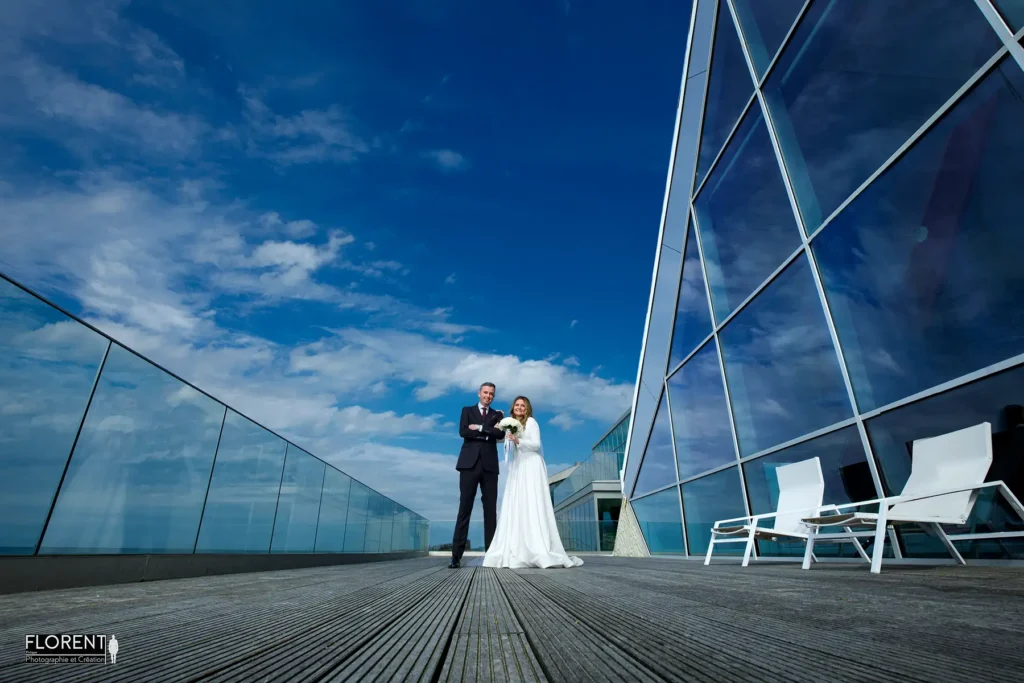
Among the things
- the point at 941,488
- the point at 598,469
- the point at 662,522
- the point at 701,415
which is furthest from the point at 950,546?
the point at 598,469

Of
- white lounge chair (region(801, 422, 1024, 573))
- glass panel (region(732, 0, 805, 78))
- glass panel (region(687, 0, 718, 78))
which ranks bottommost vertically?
white lounge chair (region(801, 422, 1024, 573))

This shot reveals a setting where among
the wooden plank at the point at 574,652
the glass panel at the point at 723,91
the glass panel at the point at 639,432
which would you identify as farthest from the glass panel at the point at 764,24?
the wooden plank at the point at 574,652

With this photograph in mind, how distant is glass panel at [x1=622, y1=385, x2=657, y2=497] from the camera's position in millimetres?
9617

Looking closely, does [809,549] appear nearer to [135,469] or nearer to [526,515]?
[526,515]

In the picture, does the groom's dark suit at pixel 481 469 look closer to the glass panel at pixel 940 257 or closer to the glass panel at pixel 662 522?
the glass panel at pixel 940 257

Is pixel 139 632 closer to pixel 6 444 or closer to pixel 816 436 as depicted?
pixel 6 444

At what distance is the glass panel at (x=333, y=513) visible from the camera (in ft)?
25.3

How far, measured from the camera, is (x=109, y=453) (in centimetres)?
347

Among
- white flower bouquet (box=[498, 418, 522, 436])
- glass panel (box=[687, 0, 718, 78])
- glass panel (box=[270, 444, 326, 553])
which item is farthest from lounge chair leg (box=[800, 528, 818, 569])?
glass panel (box=[687, 0, 718, 78])

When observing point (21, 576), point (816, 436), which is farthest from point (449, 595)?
point (816, 436)

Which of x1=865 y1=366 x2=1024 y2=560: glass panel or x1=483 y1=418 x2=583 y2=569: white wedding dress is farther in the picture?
x1=483 y1=418 x2=583 y2=569: white wedding dress

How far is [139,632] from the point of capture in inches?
49.3

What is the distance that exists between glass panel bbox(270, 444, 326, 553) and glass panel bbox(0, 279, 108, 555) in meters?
3.32

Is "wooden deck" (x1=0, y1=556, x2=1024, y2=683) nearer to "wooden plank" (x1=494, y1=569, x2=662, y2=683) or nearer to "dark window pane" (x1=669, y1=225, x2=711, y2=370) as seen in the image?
"wooden plank" (x1=494, y1=569, x2=662, y2=683)
